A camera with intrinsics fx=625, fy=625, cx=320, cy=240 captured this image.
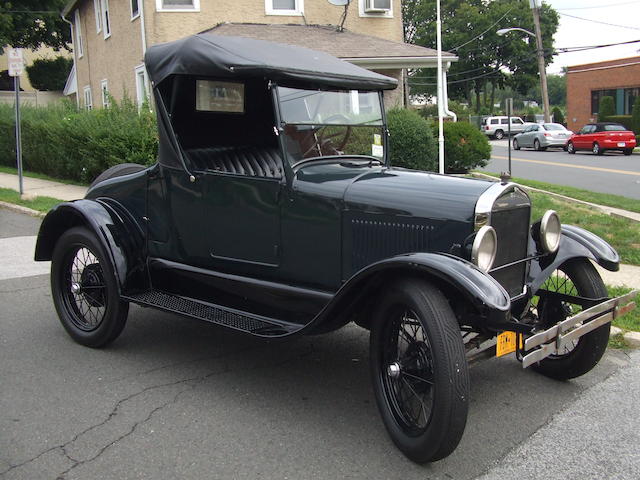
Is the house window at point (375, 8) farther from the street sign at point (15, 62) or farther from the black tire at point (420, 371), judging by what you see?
the black tire at point (420, 371)

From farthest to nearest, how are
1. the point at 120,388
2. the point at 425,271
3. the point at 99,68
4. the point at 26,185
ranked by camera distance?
the point at 99,68 → the point at 26,185 → the point at 120,388 → the point at 425,271

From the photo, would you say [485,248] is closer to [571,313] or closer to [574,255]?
→ [574,255]

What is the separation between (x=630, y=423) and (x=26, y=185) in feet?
45.0

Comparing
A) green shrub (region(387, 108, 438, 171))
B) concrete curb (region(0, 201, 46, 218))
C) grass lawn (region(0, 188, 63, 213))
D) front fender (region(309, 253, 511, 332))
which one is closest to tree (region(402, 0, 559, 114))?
green shrub (region(387, 108, 438, 171))

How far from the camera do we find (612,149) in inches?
1084

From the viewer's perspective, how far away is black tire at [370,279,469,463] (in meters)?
2.96

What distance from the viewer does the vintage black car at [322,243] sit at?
3244 millimetres

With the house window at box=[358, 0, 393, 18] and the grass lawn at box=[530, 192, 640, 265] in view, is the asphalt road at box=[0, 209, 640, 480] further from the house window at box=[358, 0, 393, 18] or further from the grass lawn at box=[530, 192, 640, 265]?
the house window at box=[358, 0, 393, 18]

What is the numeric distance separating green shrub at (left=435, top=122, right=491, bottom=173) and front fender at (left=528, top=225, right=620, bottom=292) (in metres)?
12.5

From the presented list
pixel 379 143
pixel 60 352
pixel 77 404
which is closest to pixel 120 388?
pixel 77 404

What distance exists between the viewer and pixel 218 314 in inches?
165

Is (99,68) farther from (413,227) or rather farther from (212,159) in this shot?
(413,227)

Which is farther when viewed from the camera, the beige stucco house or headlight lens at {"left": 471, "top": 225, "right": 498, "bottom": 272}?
the beige stucco house

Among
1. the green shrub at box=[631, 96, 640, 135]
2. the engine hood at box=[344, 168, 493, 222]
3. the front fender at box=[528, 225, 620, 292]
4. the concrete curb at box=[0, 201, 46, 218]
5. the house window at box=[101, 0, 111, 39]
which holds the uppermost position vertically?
the house window at box=[101, 0, 111, 39]
